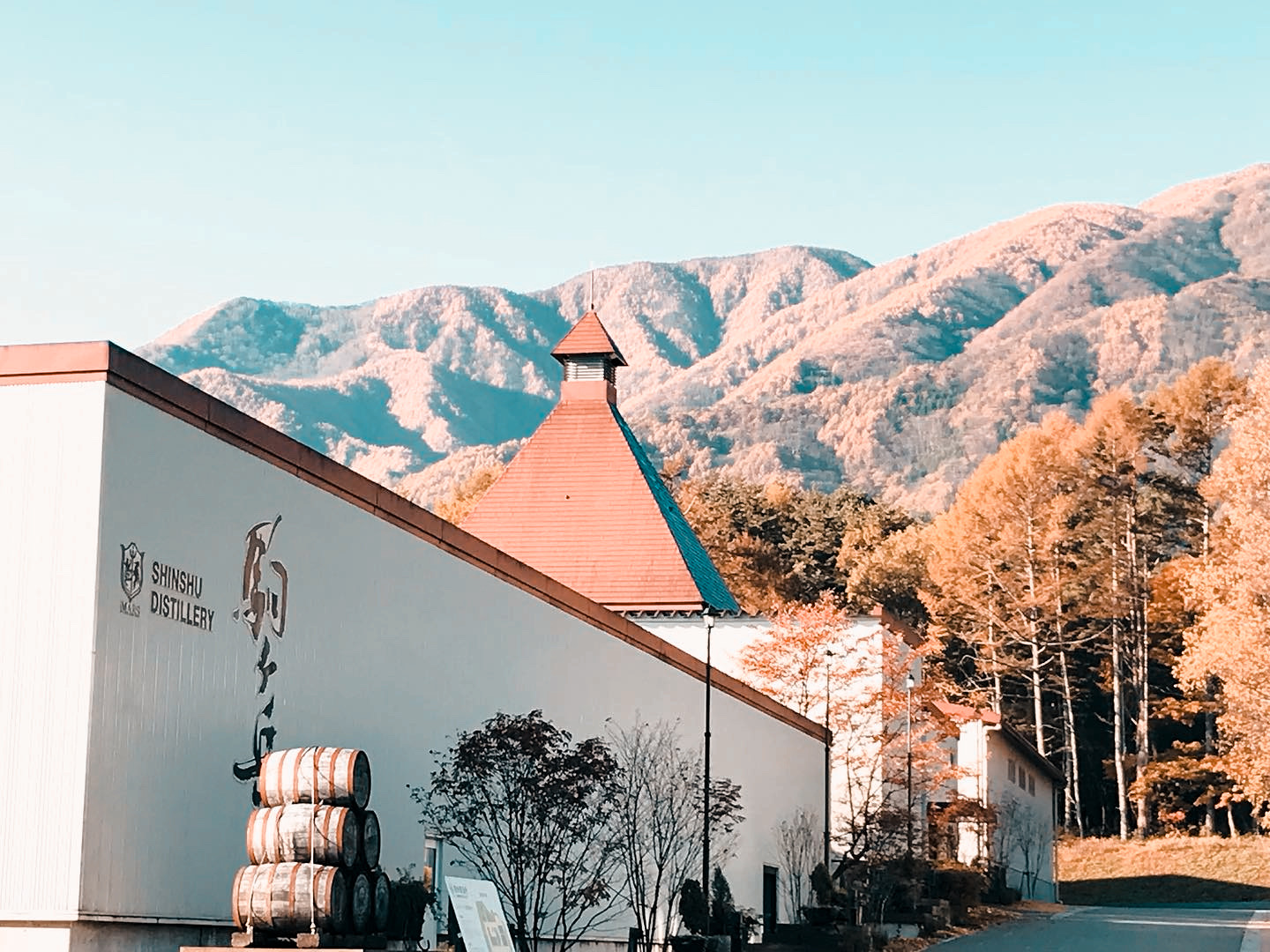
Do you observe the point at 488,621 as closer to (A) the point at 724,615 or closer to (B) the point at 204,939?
(B) the point at 204,939

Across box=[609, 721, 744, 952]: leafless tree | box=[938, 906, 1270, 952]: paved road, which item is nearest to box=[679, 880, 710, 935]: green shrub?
box=[609, 721, 744, 952]: leafless tree

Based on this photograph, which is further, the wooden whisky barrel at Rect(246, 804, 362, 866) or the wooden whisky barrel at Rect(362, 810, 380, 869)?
the wooden whisky barrel at Rect(362, 810, 380, 869)

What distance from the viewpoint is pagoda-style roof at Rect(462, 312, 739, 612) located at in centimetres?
4438

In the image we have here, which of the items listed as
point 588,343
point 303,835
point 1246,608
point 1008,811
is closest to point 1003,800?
point 1008,811

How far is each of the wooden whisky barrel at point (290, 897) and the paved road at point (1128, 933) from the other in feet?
63.6

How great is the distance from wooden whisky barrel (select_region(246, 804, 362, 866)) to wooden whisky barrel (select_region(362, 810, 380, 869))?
0.12 m

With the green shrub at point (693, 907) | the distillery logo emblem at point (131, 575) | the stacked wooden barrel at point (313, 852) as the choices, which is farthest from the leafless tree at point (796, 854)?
the distillery logo emblem at point (131, 575)

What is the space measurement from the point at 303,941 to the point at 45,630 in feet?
9.90

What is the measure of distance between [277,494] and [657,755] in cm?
1210

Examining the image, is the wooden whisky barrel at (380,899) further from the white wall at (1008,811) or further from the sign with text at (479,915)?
the white wall at (1008,811)

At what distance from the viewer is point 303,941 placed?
12945 mm

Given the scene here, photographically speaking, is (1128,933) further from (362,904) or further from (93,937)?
(93,937)

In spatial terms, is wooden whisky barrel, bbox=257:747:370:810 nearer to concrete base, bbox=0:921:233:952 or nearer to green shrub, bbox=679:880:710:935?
concrete base, bbox=0:921:233:952

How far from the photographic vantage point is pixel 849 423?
19838 centimetres
